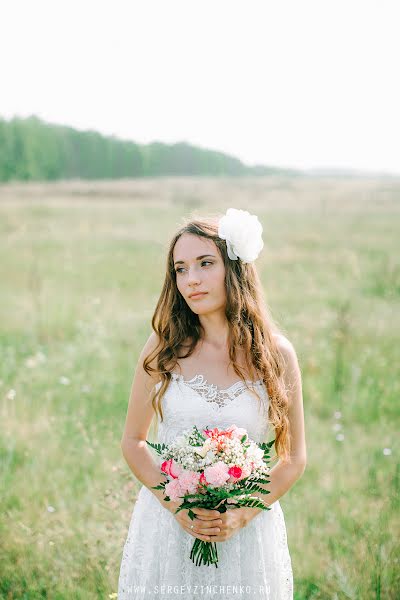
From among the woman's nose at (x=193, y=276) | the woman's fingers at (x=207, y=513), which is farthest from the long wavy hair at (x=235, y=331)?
the woman's fingers at (x=207, y=513)

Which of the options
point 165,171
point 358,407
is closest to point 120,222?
point 358,407

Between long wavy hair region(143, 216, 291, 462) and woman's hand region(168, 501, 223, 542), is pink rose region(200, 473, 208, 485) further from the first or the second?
long wavy hair region(143, 216, 291, 462)

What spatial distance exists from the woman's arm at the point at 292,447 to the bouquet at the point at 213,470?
25 cm

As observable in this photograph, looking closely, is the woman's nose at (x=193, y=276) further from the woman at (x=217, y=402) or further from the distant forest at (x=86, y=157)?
the distant forest at (x=86, y=157)

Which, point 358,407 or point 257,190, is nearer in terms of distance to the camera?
point 358,407

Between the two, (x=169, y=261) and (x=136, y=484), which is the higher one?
(x=169, y=261)

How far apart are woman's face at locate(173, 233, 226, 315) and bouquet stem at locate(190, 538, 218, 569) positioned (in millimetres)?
941

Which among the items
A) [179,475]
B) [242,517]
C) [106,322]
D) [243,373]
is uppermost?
[243,373]

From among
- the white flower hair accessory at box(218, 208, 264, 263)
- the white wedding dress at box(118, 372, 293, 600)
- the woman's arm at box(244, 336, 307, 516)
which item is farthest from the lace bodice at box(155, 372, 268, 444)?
the white flower hair accessory at box(218, 208, 264, 263)

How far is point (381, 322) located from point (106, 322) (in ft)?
12.9

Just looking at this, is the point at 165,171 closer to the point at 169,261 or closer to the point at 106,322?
the point at 106,322

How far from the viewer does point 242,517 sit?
2186 millimetres

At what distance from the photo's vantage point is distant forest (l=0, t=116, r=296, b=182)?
181 ft

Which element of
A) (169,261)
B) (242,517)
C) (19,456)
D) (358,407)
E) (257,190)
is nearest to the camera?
(242,517)
